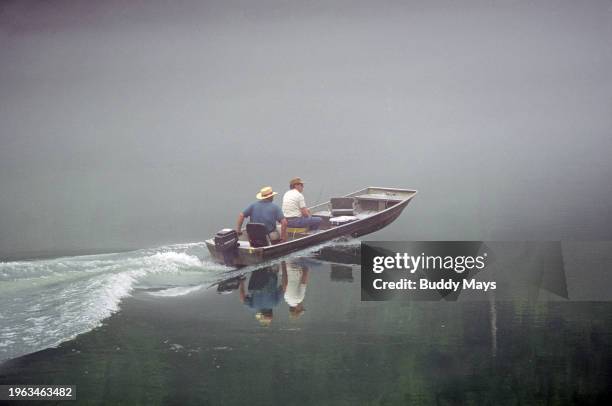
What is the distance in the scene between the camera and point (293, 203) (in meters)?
6.48

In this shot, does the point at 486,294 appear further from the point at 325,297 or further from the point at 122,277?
the point at 122,277

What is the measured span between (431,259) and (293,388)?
270 cm

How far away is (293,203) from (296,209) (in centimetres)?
7

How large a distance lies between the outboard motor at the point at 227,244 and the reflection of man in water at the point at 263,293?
0.25 m

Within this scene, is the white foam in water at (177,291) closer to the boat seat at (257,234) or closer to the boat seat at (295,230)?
the boat seat at (257,234)

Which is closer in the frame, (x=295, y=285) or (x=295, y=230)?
(x=295, y=285)

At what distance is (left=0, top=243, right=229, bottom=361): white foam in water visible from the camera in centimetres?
448

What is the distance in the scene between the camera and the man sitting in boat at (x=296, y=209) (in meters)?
6.46

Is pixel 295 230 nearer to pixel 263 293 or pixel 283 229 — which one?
pixel 283 229

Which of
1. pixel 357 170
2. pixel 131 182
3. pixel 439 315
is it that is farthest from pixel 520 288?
pixel 131 182

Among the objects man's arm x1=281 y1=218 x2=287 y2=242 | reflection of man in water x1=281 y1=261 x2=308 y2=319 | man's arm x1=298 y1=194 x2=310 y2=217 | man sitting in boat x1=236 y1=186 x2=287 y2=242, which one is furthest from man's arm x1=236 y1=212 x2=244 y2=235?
man's arm x1=298 y1=194 x2=310 y2=217

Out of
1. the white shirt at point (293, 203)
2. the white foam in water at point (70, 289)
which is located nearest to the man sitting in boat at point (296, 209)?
the white shirt at point (293, 203)

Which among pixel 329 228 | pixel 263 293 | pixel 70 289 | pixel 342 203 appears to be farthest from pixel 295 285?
pixel 70 289

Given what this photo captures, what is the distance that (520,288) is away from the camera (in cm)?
556
